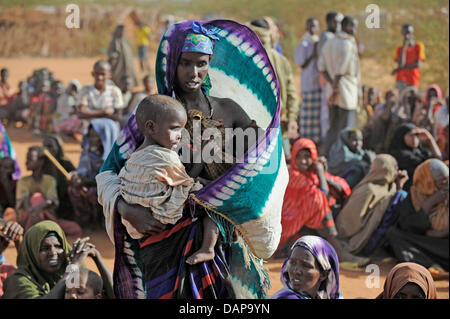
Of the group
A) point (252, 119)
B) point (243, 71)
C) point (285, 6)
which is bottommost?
point (252, 119)

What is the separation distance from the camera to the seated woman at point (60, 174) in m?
7.92

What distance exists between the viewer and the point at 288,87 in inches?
323

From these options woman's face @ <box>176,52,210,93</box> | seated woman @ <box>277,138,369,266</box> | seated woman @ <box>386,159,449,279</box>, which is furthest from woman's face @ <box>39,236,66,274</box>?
seated woman @ <box>386,159,449,279</box>

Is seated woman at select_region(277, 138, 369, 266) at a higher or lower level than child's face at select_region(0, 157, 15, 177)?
lower

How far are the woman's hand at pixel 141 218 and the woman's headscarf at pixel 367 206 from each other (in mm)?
4474

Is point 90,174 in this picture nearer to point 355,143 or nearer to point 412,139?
point 355,143

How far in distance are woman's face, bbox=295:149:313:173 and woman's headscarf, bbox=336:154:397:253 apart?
59cm

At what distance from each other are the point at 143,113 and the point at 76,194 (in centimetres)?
503

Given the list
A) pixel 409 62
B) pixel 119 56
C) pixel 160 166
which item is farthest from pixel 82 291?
pixel 119 56

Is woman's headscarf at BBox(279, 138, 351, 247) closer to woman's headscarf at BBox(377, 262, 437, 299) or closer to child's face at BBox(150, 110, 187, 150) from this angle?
woman's headscarf at BBox(377, 262, 437, 299)

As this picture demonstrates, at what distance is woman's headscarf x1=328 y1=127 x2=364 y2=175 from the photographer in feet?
26.7

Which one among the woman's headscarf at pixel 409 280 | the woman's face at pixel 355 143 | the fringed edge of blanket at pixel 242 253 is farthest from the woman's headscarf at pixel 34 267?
the woman's face at pixel 355 143
